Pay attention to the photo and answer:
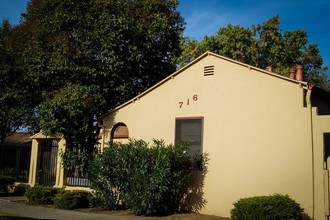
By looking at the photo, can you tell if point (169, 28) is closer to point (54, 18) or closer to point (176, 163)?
point (54, 18)

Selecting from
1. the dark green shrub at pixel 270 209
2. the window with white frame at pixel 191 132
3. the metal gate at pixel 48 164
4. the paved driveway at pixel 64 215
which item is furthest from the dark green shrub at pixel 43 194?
the dark green shrub at pixel 270 209

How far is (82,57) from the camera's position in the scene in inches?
659

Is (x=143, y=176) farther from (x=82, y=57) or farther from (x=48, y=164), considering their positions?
(x=48, y=164)

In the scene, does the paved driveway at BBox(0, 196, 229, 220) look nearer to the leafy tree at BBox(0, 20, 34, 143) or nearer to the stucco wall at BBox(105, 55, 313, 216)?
the stucco wall at BBox(105, 55, 313, 216)

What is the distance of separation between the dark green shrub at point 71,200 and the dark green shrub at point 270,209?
667cm

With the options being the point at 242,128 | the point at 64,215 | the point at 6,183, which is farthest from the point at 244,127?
the point at 6,183

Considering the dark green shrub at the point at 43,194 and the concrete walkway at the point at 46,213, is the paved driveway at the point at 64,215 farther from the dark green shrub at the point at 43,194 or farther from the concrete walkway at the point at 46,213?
the dark green shrub at the point at 43,194

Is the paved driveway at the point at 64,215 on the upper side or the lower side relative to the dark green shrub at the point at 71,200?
lower

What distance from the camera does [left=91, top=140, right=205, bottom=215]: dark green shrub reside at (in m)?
13.0

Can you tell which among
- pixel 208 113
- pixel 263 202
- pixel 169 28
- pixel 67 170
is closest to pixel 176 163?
pixel 208 113

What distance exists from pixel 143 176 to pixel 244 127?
385 cm

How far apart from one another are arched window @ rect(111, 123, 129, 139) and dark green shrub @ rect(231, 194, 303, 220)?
651cm

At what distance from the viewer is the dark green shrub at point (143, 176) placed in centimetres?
1302

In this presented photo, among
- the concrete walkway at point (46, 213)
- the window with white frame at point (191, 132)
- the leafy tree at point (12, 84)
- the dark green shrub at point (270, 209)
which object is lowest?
the concrete walkway at point (46, 213)
